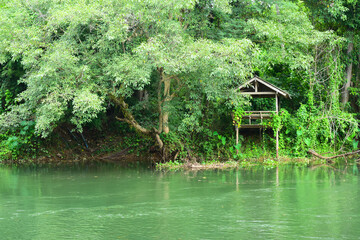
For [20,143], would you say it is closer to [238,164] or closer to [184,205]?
[238,164]

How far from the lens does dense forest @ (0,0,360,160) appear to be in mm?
15000

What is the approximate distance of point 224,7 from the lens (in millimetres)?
16875

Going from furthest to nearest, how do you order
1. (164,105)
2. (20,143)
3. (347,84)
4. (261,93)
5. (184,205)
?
(347,84), (20,143), (261,93), (164,105), (184,205)

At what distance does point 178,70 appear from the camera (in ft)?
48.7

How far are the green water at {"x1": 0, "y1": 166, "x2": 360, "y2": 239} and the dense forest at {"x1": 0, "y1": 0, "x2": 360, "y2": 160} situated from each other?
2.76 m

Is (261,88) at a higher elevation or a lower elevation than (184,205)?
higher

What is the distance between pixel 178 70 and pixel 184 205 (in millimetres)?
5631

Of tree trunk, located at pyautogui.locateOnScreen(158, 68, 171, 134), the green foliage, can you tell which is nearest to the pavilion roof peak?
tree trunk, located at pyautogui.locateOnScreen(158, 68, 171, 134)

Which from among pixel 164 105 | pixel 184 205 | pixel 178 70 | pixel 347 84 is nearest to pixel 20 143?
pixel 164 105

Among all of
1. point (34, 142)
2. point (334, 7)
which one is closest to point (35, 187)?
point (34, 142)

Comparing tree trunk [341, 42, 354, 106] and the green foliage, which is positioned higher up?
tree trunk [341, 42, 354, 106]

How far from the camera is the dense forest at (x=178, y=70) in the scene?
49.2ft

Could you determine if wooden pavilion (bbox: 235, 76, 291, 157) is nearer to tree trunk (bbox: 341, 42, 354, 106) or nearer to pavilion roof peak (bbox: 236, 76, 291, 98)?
pavilion roof peak (bbox: 236, 76, 291, 98)

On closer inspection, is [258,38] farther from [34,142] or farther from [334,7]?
[34,142]
